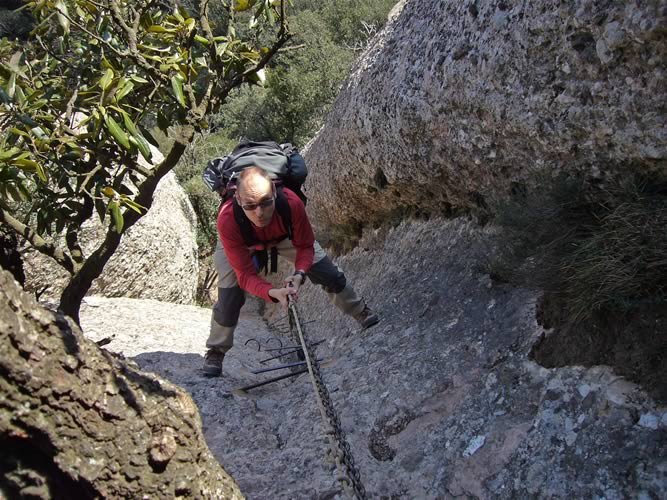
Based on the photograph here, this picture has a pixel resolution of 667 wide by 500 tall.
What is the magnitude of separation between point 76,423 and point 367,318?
408 cm

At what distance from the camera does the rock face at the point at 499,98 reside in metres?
3.41

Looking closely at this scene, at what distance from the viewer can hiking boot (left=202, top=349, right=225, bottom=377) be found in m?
5.87

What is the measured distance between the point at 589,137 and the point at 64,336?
3.14m

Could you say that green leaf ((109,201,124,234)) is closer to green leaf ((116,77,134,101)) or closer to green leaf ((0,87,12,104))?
green leaf ((116,77,134,101))

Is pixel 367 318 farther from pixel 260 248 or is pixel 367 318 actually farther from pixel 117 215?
pixel 117 215

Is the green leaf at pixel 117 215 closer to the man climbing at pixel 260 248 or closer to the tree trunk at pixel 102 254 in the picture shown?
the tree trunk at pixel 102 254

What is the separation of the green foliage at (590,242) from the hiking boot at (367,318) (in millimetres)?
1691

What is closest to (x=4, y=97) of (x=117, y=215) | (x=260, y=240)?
(x=117, y=215)

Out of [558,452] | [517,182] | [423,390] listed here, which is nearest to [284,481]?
[423,390]

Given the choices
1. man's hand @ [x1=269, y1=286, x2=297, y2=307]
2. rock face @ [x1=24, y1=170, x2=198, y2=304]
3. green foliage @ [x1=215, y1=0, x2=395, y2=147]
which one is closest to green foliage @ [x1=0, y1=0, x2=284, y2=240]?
man's hand @ [x1=269, y1=286, x2=297, y2=307]

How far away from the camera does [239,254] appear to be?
4.86 metres

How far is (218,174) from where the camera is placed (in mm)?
5145

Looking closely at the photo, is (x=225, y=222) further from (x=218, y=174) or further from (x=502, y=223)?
(x=502, y=223)

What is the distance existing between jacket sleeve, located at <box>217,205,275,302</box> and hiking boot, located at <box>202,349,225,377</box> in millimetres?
1230
